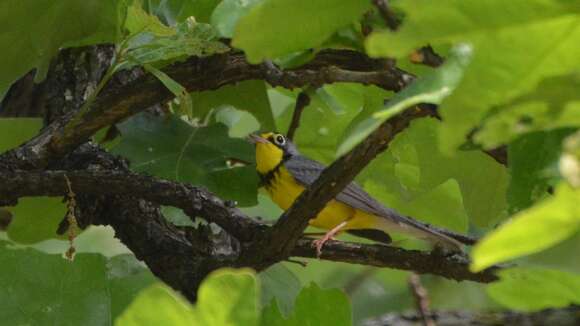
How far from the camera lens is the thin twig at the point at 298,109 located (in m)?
2.05

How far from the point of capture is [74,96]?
2113mm

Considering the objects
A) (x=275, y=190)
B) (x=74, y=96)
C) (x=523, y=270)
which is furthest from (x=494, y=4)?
(x=275, y=190)

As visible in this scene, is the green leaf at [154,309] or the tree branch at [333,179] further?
the tree branch at [333,179]

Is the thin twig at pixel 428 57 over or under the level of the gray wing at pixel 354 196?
over

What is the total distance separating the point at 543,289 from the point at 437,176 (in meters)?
1.09

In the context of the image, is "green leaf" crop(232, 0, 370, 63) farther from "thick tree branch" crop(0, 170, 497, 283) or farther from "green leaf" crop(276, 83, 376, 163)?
"green leaf" crop(276, 83, 376, 163)

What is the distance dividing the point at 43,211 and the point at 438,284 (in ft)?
4.35

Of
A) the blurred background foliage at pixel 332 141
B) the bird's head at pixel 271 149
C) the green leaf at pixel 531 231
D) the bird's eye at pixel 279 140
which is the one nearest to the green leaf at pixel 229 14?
the blurred background foliage at pixel 332 141

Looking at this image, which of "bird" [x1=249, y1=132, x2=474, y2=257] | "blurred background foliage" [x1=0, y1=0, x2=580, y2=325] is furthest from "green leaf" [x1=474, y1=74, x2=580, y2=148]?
"bird" [x1=249, y1=132, x2=474, y2=257]

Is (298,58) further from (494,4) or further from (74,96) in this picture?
(494,4)

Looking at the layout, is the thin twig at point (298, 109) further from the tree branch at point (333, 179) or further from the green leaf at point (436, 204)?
the tree branch at point (333, 179)

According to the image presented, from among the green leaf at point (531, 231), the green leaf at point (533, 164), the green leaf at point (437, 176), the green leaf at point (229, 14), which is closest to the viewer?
the green leaf at point (531, 231)

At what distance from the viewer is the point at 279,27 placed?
2.69ft

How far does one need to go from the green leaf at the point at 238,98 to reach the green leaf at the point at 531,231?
1364 mm
